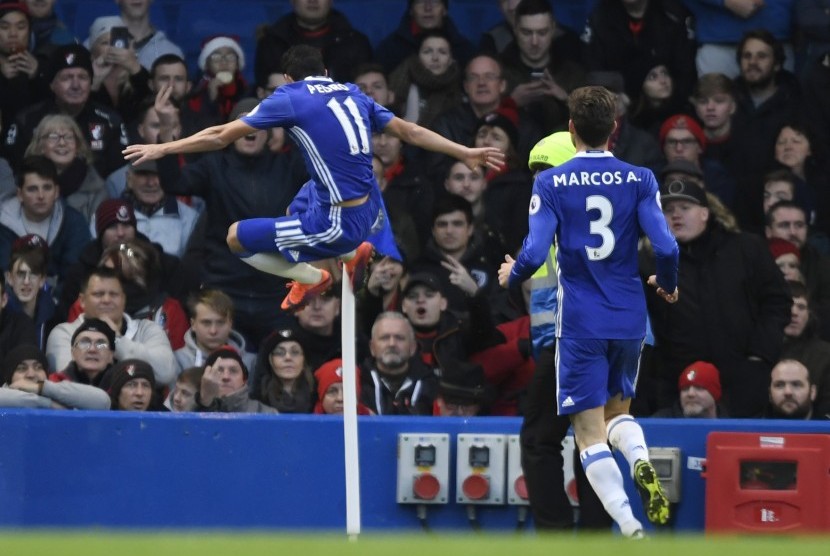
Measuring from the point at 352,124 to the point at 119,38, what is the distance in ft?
17.7

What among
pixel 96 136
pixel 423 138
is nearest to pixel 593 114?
pixel 423 138

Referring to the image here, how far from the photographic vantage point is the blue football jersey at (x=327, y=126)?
30.6ft

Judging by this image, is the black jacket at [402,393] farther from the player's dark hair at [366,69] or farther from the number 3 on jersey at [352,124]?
the player's dark hair at [366,69]

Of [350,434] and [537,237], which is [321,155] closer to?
[537,237]

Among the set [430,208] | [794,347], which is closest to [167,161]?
[430,208]

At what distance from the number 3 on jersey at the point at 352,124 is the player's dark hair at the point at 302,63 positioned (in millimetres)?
209

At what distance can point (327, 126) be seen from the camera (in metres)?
9.35

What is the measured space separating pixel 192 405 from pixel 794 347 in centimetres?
350

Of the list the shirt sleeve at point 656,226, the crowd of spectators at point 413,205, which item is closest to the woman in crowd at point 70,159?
the crowd of spectators at point 413,205

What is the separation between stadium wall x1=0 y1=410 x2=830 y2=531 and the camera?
1048 centimetres

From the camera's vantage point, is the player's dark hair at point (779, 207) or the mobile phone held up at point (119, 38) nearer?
the player's dark hair at point (779, 207)

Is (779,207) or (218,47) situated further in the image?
(218,47)

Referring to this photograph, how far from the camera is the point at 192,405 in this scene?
1138 centimetres

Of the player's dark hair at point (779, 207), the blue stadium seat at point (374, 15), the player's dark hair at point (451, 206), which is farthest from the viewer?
the blue stadium seat at point (374, 15)
